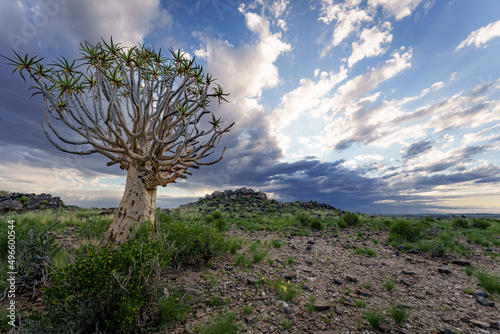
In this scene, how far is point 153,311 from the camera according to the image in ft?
14.0

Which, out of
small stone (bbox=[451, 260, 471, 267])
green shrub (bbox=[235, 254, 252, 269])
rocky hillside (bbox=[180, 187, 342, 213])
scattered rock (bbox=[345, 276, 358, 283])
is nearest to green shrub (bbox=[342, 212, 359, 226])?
small stone (bbox=[451, 260, 471, 267])

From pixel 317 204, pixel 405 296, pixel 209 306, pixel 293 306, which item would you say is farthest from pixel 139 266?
pixel 317 204

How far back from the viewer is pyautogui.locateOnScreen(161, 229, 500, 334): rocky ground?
4383 mm

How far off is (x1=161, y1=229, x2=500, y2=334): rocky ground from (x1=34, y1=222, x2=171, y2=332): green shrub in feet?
3.50

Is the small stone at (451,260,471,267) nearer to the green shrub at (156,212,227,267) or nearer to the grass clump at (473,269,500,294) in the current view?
the grass clump at (473,269,500,294)

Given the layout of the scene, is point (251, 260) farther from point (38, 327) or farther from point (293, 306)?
point (38, 327)

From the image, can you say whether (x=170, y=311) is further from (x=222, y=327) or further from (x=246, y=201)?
(x=246, y=201)

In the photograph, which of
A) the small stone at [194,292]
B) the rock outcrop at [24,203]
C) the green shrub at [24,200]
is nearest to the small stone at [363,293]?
the small stone at [194,292]

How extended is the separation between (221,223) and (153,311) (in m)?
9.40

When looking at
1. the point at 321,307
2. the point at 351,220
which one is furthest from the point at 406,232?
the point at 321,307

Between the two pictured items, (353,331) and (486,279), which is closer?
(353,331)

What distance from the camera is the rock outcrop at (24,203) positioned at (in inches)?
760

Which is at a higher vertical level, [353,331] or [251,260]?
[251,260]

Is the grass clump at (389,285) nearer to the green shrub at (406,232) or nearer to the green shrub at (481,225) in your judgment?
the green shrub at (406,232)
